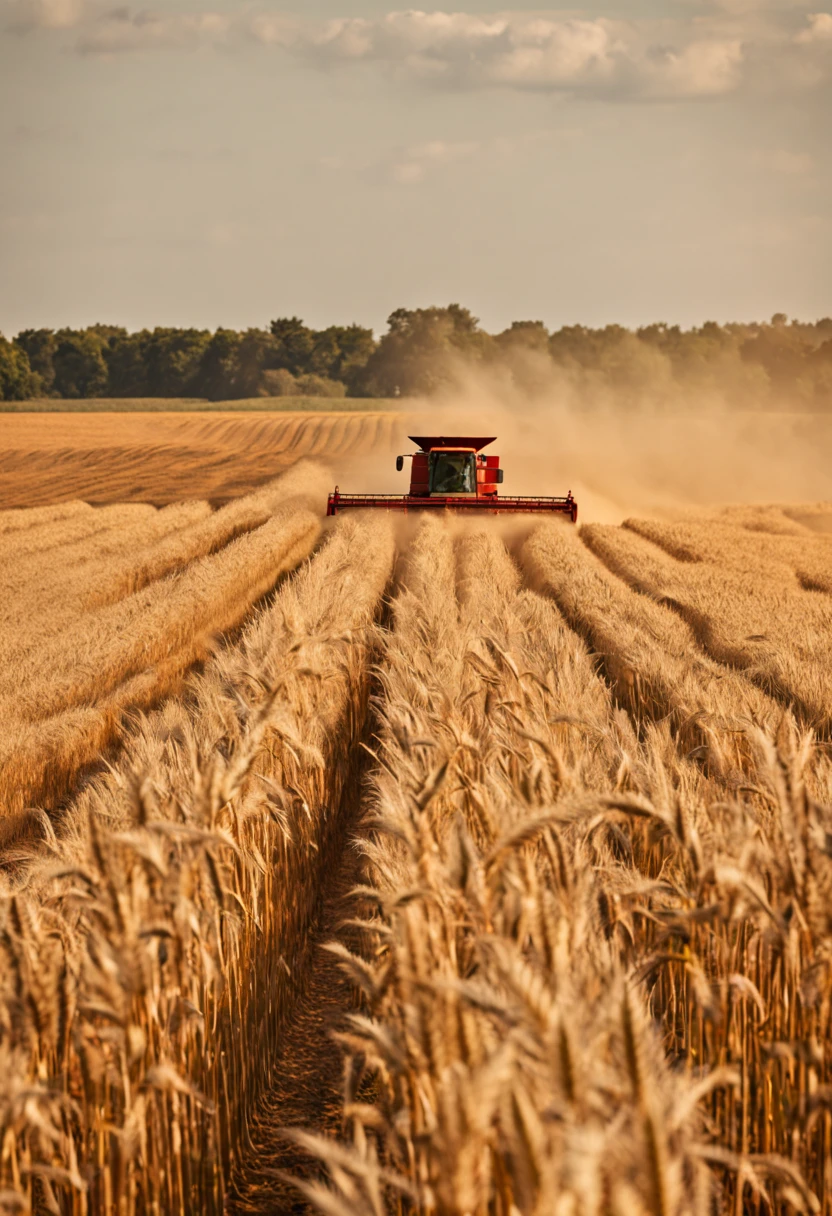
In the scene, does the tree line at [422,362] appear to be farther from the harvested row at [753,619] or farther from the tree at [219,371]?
the harvested row at [753,619]

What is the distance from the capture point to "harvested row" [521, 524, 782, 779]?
647 cm

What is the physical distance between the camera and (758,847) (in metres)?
3.11

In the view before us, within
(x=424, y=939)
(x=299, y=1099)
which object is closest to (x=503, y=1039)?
(x=424, y=939)

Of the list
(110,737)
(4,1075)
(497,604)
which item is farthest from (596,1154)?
(497,604)

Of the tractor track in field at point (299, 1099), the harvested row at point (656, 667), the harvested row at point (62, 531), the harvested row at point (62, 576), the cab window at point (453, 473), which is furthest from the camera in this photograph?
the cab window at point (453, 473)

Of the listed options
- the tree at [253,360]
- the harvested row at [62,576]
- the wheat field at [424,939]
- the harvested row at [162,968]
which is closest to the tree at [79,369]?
the tree at [253,360]

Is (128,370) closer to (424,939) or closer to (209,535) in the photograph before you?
(209,535)

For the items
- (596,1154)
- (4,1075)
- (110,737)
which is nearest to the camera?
(596,1154)

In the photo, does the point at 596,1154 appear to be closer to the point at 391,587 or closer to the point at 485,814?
the point at 485,814

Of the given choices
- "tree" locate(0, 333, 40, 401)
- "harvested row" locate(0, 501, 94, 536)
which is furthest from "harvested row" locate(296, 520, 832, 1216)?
"tree" locate(0, 333, 40, 401)

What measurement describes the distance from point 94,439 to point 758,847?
161 feet

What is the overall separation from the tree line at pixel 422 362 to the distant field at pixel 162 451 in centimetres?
2379

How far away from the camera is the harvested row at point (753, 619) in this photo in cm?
894

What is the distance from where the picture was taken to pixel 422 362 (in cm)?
8825
